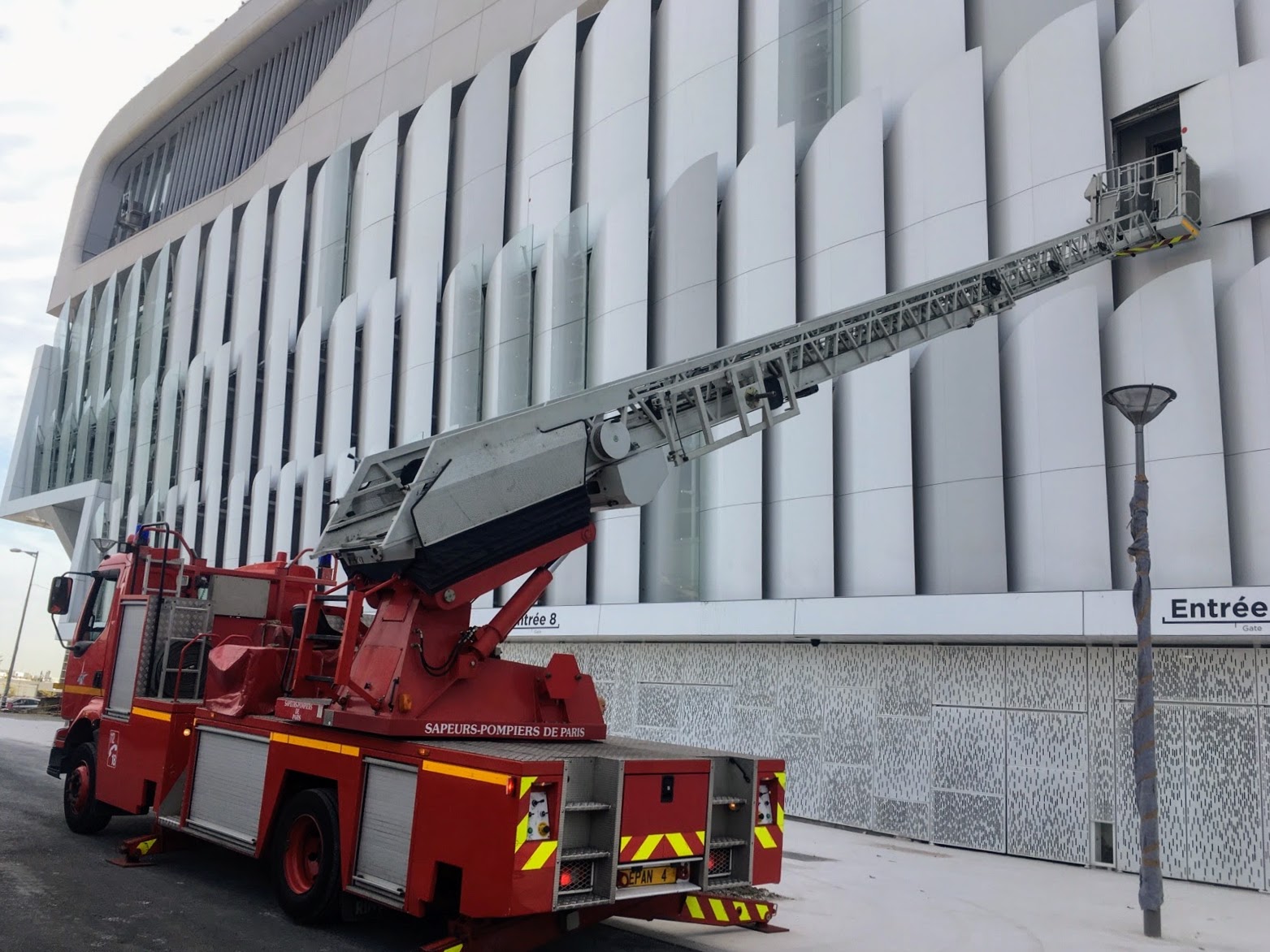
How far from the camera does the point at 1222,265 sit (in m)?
13.4

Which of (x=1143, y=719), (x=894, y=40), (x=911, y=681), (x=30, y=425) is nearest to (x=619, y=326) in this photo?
(x=894, y=40)

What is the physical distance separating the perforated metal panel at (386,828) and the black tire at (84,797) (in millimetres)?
5597

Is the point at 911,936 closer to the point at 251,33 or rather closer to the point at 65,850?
the point at 65,850

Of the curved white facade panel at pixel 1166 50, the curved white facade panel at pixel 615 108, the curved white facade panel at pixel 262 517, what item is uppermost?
the curved white facade panel at pixel 615 108

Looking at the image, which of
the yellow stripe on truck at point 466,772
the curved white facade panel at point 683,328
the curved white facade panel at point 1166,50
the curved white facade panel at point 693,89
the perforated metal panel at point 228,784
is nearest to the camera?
the yellow stripe on truck at point 466,772

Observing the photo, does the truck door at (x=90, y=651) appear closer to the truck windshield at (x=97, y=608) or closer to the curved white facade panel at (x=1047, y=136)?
the truck windshield at (x=97, y=608)

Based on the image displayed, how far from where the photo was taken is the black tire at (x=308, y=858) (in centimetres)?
830

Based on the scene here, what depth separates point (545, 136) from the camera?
77.4 feet

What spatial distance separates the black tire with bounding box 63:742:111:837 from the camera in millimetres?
11977

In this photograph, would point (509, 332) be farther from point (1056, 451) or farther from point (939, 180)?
point (1056, 451)

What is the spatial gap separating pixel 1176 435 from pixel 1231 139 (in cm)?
392

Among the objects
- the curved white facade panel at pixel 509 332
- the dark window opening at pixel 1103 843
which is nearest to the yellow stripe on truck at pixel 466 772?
the dark window opening at pixel 1103 843

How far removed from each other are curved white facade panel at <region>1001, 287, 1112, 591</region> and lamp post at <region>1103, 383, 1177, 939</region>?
359 centimetres

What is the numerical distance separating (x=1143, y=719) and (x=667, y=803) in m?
5.04
